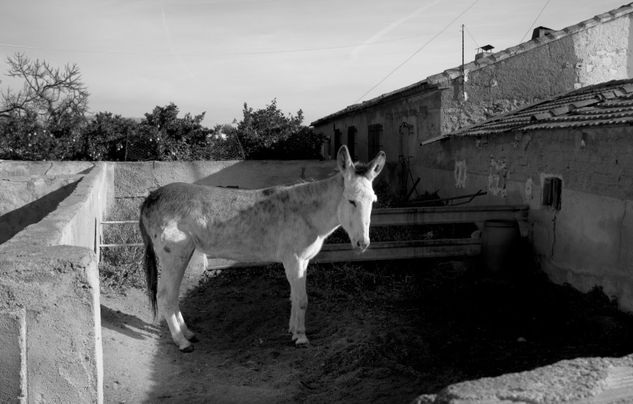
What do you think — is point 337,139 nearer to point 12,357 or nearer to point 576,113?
point 576,113

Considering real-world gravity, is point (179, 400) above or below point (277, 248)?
below

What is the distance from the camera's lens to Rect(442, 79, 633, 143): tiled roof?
676 centimetres

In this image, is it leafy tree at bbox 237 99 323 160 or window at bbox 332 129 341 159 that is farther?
window at bbox 332 129 341 159

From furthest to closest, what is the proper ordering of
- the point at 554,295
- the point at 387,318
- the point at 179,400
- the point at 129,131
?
the point at 129,131 < the point at 554,295 < the point at 387,318 < the point at 179,400

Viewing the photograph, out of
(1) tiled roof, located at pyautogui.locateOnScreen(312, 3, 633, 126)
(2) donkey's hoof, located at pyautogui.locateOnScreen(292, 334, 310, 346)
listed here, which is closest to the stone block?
(2) donkey's hoof, located at pyautogui.locateOnScreen(292, 334, 310, 346)

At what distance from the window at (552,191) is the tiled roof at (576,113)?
0.79 m

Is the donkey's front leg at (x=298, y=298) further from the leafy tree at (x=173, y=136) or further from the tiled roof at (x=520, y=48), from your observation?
the leafy tree at (x=173, y=136)

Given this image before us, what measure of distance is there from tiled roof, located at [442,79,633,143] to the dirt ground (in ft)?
7.17

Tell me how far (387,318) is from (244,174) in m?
7.48

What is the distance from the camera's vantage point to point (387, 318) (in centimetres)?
646

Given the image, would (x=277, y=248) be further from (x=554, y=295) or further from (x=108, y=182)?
(x=108, y=182)

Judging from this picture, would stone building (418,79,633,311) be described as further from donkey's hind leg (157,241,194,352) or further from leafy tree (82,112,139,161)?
leafy tree (82,112,139,161)

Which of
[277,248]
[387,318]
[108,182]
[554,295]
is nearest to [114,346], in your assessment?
[277,248]

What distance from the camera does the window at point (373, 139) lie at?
1495 centimetres
